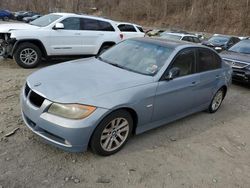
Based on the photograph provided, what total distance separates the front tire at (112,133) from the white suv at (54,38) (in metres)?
5.28

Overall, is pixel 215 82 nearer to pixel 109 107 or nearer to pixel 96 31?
pixel 109 107

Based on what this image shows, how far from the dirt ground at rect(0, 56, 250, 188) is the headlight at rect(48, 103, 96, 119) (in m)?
0.66

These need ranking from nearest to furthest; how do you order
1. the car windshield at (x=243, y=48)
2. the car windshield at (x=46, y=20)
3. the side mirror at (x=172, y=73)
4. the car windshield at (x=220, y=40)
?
the side mirror at (x=172, y=73) → the car windshield at (x=46, y=20) → the car windshield at (x=243, y=48) → the car windshield at (x=220, y=40)

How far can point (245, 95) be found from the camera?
25.2 ft

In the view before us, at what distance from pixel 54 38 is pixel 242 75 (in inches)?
226

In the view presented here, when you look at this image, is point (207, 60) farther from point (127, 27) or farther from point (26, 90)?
point (127, 27)

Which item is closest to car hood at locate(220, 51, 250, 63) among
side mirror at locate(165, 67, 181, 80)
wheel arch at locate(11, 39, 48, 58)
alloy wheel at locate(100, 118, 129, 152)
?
side mirror at locate(165, 67, 181, 80)

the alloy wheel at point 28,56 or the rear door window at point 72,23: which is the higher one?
the rear door window at point 72,23

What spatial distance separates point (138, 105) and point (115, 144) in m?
0.63

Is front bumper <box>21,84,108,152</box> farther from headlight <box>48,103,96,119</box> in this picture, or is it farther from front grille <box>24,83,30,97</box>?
front grille <box>24,83,30,97</box>

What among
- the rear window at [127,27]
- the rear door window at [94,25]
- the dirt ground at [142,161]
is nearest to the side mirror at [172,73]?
the dirt ground at [142,161]

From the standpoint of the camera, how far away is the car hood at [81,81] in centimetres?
348

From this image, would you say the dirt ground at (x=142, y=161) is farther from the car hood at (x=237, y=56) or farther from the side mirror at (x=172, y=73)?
the car hood at (x=237, y=56)

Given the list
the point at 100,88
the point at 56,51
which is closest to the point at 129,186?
the point at 100,88
